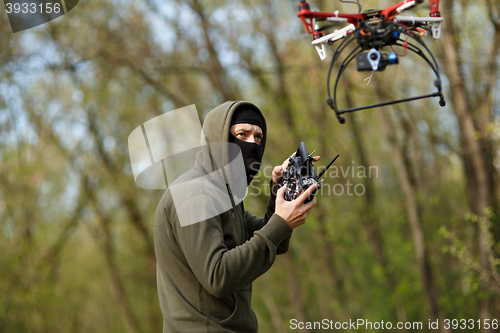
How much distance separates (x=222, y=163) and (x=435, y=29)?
1.19 m

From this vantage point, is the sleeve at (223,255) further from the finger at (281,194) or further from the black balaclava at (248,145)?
the black balaclava at (248,145)

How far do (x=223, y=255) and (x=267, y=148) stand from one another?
658 cm

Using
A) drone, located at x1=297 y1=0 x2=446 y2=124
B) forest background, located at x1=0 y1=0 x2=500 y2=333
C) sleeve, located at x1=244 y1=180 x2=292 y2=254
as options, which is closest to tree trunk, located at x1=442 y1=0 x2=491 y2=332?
forest background, located at x1=0 y1=0 x2=500 y2=333

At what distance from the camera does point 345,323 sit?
9.03 meters

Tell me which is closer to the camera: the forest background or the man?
the man

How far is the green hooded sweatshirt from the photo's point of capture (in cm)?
182

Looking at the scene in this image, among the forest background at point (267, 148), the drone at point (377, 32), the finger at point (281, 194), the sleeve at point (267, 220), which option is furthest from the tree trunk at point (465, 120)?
the finger at point (281, 194)

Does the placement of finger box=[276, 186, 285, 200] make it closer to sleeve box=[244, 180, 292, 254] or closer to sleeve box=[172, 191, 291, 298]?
sleeve box=[172, 191, 291, 298]

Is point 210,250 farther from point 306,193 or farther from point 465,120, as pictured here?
point 465,120

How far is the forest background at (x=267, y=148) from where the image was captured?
7461 millimetres

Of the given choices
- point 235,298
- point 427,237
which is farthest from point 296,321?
point 235,298

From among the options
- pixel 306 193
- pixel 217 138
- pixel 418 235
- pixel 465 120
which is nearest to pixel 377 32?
pixel 306 193

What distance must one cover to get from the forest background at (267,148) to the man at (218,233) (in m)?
4.99

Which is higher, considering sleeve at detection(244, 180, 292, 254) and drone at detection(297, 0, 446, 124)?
drone at detection(297, 0, 446, 124)
